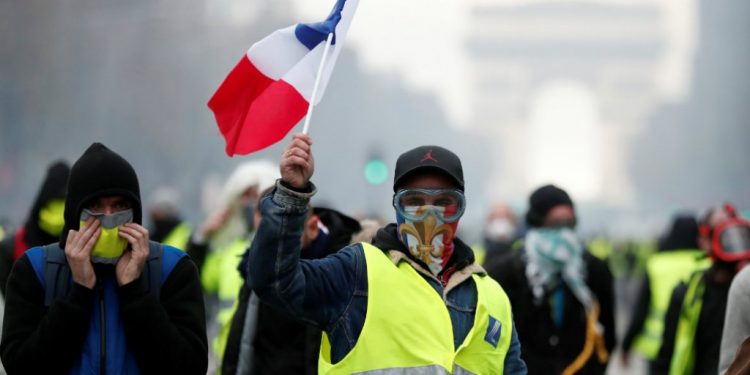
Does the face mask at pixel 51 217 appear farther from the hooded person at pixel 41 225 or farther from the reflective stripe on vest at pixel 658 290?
the reflective stripe on vest at pixel 658 290

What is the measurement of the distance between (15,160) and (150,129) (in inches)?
424

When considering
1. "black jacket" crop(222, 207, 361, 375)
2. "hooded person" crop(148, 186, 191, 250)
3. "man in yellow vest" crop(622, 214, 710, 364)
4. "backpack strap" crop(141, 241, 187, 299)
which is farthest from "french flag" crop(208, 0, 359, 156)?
"hooded person" crop(148, 186, 191, 250)

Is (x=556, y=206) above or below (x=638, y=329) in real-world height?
above

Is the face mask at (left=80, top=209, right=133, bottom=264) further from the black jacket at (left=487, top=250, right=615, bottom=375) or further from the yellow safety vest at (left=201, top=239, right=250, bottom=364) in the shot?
the black jacket at (left=487, top=250, right=615, bottom=375)

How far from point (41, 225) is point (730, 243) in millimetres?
2909

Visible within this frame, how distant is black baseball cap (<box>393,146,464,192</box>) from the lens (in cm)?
445

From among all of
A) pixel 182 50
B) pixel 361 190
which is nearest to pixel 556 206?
pixel 182 50

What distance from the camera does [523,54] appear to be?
462 ft

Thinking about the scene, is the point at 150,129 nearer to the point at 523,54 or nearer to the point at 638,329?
the point at 638,329

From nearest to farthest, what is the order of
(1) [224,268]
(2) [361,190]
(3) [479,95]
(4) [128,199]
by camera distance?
(4) [128,199]
(1) [224,268]
(2) [361,190]
(3) [479,95]

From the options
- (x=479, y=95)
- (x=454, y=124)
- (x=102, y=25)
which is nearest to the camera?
(x=102, y=25)

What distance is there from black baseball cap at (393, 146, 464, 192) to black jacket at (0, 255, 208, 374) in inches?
28.3

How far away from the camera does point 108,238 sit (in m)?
4.41

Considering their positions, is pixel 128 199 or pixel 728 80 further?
pixel 728 80
